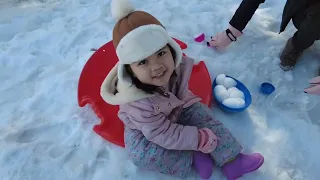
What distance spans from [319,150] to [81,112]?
93cm

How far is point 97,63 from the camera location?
154 cm

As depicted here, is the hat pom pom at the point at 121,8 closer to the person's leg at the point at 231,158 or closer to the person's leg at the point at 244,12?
the person's leg at the point at 231,158

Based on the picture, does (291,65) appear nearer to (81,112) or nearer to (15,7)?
(81,112)

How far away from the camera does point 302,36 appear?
150 centimetres

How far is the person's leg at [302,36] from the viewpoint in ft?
4.76

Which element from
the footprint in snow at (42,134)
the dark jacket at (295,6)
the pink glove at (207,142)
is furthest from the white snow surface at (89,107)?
the dark jacket at (295,6)

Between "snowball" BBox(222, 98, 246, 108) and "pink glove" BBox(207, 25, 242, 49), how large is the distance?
0.36 meters

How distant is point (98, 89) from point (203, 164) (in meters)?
0.57

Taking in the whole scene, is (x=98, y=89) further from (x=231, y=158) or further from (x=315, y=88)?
(x=315, y=88)

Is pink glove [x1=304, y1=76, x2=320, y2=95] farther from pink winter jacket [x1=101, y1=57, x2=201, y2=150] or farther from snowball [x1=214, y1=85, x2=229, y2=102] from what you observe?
pink winter jacket [x1=101, y1=57, x2=201, y2=150]

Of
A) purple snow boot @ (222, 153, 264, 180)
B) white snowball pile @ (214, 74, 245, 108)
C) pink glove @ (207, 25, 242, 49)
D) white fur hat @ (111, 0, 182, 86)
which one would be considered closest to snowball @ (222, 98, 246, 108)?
white snowball pile @ (214, 74, 245, 108)

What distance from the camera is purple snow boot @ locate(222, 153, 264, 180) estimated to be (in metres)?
1.16

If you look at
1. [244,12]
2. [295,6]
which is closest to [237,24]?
[244,12]

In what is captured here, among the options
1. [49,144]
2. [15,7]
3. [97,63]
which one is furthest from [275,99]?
[15,7]
